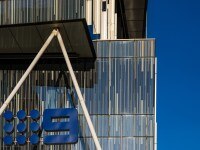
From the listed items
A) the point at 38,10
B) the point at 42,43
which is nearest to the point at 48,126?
the point at 42,43

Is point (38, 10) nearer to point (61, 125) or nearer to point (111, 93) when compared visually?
point (111, 93)

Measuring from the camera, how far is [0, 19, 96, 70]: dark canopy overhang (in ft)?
90.0

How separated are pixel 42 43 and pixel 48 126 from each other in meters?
3.68

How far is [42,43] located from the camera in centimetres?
2886

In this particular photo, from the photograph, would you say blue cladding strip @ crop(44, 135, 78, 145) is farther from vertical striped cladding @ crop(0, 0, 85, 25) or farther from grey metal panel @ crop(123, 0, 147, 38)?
grey metal panel @ crop(123, 0, 147, 38)

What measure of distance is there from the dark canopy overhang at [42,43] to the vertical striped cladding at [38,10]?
23 cm

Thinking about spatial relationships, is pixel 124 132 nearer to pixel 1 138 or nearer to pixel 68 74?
pixel 68 74

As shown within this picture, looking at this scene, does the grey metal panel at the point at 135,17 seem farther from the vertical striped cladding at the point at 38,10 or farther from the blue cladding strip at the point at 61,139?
the blue cladding strip at the point at 61,139

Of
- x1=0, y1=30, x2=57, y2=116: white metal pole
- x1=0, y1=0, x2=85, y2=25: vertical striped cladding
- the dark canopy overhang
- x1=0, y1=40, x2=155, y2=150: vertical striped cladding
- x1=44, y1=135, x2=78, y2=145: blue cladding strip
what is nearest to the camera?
x1=0, y1=0, x2=85, y2=25: vertical striped cladding

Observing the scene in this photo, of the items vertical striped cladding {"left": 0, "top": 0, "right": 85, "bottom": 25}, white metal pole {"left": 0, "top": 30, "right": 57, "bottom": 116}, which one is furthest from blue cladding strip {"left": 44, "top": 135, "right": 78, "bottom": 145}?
vertical striped cladding {"left": 0, "top": 0, "right": 85, "bottom": 25}

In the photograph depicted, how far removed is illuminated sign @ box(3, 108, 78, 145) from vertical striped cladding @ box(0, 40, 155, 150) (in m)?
0.29

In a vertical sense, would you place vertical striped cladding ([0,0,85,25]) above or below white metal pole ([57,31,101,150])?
above

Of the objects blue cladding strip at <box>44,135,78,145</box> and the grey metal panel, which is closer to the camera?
blue cladding strip at <box>44,135,78,145</box>

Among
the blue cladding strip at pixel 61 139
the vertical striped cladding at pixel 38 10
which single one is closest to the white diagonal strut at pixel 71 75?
the vertical striped cladding at pixel 38 10
